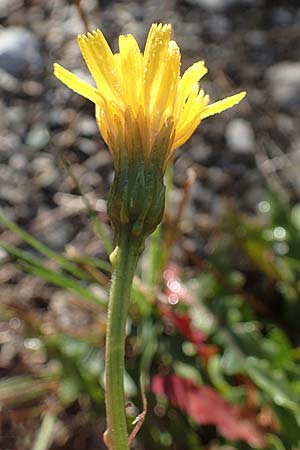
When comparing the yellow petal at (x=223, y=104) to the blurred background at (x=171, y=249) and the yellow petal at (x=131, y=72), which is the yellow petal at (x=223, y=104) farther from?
the blurred background at (x=171, y=249)

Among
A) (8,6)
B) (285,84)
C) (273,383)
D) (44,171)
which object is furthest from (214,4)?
(273,383)

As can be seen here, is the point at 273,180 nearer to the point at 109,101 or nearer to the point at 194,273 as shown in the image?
the point at 194,273

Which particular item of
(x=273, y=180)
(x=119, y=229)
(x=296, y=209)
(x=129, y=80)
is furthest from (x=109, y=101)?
(x=273, y=180)

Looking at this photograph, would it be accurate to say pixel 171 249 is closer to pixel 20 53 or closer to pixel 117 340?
pixel 20 53

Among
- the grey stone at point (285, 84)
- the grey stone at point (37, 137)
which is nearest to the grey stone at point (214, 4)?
the grey stone at point (285, 84)

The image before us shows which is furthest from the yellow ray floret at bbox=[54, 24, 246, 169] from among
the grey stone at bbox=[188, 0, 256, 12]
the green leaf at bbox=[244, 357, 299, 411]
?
the grey stone at bbox=[188, 0, 256, 12]
